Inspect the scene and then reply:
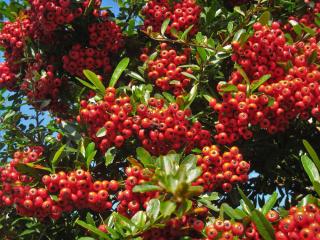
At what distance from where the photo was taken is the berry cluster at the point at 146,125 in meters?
3.41

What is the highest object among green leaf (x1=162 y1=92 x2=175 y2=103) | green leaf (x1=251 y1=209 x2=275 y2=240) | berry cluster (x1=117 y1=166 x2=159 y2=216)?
green leaf (x1=162 y1=92 x2=175 y2=103)

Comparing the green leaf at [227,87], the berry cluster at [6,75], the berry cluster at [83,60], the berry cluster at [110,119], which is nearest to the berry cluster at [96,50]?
the berry cluster at [83,60]

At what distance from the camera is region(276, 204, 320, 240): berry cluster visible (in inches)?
102

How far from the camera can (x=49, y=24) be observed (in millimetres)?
4418

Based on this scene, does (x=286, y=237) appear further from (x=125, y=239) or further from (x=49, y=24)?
(x=49, y=24)

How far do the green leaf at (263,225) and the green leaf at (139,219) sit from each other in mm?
644

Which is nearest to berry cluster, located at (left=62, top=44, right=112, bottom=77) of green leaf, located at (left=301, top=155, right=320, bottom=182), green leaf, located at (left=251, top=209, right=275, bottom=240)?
green leaf, located at (left=301, top=155, right=320, bottom=182)

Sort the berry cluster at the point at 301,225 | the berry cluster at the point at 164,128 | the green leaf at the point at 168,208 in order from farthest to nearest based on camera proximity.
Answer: the berry cluster at the point at 164,128 < the berry cluster at the point at 301,225 < the green leaf at the point at 168,208

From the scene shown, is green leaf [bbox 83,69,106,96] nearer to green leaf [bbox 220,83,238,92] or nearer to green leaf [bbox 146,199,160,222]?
green leaf [bbox 220,83,238,92]

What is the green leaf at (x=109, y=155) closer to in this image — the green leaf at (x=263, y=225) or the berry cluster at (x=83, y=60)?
the berry cluster at (x=83, y=60)

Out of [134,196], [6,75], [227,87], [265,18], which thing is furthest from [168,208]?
[6,75]

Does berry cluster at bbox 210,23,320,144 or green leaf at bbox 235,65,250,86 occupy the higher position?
green leaf at bbox 235,65,250,86

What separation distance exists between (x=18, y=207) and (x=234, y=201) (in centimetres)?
157

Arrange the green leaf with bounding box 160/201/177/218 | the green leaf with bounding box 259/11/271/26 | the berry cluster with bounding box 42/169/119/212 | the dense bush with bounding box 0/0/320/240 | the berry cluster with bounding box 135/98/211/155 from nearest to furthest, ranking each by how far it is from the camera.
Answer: the green leaf with bounding box 160/201/177/218, the dense bush with bounding box 0/0/320/240, the berry cluster with bounding box 42/169/119/212, the berry cluster with bounding box 135/98/211/155, the green leaf with bounding box 259/11/271/26
